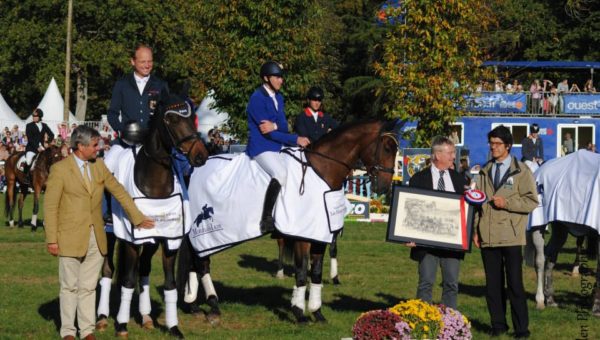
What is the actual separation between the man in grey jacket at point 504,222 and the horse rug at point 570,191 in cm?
215

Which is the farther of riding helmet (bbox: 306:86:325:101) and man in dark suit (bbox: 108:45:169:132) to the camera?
riding helmet (bbox: 306:86:325:101)

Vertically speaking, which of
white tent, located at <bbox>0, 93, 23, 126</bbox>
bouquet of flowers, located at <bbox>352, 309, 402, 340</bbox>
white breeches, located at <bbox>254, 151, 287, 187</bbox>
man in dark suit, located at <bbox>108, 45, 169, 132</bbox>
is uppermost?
white tent, located at <bbox>0, 93, 23, 126</bbox>

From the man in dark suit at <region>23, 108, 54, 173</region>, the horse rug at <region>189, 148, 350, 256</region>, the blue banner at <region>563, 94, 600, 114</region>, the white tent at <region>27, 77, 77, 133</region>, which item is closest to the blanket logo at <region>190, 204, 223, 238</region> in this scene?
the horse rug at <region>189, 148, 350, 256</region>

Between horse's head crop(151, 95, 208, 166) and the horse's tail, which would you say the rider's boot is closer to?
the horse's tail

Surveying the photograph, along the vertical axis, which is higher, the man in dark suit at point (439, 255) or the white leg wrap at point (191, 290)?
the man in dark suit at point (439, 255)

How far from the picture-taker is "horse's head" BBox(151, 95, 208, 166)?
10.9m

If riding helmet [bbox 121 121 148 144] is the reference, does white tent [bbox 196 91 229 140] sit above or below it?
above

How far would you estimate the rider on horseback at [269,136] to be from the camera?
486 inches

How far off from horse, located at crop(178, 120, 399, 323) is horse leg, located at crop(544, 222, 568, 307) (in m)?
3.35

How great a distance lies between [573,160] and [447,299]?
399cm

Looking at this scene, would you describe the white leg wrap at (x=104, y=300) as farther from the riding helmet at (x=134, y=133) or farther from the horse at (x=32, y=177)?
the horse at (x=32, y=177)

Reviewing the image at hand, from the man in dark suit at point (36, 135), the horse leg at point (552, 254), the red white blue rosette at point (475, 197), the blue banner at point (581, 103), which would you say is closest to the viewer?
the red white blue rosette at point (475, 197)

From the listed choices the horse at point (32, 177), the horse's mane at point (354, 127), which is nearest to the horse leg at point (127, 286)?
the horse's mane at point (354, 127)

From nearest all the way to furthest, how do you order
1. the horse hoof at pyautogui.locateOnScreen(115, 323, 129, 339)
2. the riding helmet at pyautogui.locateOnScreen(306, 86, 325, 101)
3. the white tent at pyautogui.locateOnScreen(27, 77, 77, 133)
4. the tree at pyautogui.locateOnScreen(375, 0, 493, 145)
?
1. the horse hoof at pyautogui.locateOnScreen(115, 323, 129, 339)
2. the riding helmet at pyautogui.locateOnScreen(306, 86, 325, 101)
3. the tree at pyautogui.locateOnScreen(375, 0, 493, 145)
4. the white tent at pyautogui.locateOnScreen(27, 77, 77, 133)
